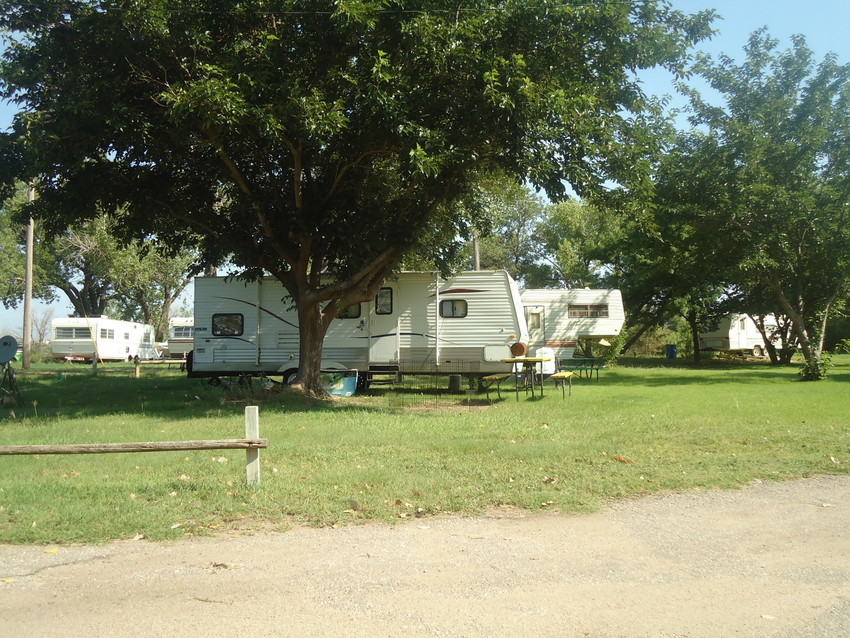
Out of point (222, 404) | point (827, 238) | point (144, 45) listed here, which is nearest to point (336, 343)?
point (222, 404)

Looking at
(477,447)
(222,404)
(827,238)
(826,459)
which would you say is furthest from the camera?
(827,238)

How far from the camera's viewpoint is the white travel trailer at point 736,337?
1540 inches

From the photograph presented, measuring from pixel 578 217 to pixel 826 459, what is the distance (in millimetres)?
34690

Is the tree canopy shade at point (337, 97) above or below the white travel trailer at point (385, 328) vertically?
above

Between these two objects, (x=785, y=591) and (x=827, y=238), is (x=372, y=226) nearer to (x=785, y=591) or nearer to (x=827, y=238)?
(x=785, y=591)

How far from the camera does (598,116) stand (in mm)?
12008

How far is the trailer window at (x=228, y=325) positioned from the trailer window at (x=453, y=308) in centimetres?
516

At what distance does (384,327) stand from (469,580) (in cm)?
1297

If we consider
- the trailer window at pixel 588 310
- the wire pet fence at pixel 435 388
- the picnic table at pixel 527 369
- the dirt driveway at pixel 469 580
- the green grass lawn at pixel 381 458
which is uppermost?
the trailer window at pixel 588 310

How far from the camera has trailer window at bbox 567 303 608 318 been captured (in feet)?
83.8

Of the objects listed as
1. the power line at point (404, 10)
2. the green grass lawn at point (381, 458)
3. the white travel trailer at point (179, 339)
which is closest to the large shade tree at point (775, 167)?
the green grass lawn at point (381, 458)

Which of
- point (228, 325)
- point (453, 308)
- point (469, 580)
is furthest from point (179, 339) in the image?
point (469, 580)

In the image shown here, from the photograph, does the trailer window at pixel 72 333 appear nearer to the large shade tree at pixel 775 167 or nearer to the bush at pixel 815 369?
the large shade tree at pixel 775 167

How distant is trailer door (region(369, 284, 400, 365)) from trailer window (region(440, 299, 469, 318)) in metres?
1.14
